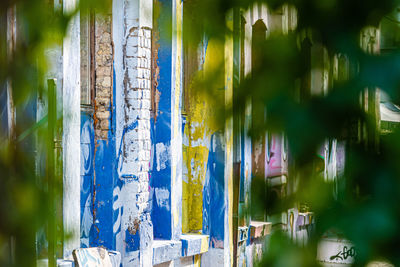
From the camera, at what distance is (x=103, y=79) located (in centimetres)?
630

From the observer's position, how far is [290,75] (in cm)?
72

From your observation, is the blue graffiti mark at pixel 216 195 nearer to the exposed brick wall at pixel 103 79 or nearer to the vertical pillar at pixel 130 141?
the vertical pillar at pixel 130 141

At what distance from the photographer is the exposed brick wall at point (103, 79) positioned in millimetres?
6258

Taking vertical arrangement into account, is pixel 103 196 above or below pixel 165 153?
below

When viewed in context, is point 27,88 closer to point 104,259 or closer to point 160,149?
point 104,259

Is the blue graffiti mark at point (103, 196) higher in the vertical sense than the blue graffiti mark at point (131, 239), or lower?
higher

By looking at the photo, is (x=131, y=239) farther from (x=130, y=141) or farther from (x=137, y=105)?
(x=137, y=105)

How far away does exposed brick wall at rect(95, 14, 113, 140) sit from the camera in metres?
6.26

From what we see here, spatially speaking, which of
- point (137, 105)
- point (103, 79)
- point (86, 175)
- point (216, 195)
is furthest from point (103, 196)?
point (216, 195)

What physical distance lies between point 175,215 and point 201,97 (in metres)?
6.49

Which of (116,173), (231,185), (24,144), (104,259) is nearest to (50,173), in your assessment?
(24,144)

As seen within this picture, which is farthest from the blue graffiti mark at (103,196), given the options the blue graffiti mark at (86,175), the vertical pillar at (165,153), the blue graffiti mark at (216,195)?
the blue graffiti mark at (216,195)

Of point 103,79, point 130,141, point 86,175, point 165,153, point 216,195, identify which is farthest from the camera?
point 216,195

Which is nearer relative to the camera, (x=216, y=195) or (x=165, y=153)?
(x=165, y=153)
